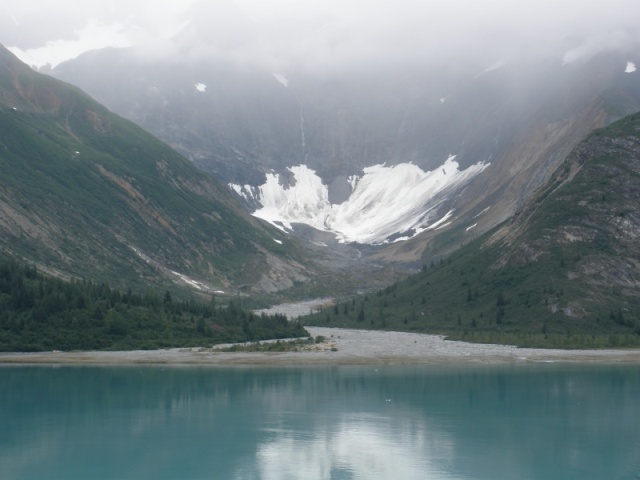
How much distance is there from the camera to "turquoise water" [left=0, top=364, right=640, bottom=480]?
4356 cm

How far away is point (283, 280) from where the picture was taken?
198 meters

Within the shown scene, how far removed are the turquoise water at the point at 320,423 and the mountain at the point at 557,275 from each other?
78.3 ft

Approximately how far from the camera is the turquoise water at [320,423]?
4356cm

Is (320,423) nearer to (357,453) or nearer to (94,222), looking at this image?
(357,453)

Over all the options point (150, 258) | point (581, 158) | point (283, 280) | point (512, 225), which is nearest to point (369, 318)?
point (512, 225)

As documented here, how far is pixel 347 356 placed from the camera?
88.9m

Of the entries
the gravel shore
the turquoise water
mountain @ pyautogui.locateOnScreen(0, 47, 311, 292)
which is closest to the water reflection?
the turquoise water

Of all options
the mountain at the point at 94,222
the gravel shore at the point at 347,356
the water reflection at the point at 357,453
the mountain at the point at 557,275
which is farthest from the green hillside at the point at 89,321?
the water reflection at the point at 357,453

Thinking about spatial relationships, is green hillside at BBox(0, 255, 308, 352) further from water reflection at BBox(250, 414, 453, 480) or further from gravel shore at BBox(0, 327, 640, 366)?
water reflection at BBox(250, 414, 453, 480)

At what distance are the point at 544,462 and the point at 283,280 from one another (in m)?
155

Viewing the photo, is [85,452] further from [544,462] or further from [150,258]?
[150,258]

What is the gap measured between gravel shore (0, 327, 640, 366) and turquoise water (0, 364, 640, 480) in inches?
204

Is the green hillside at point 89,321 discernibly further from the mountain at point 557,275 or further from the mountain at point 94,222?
the mountain at point 94,222

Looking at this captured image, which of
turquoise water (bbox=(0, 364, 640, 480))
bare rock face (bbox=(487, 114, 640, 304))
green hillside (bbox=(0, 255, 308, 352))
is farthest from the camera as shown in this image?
bare rock face (bbox=(487, 114, 640, 304))
